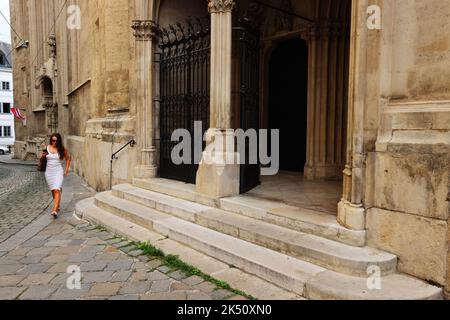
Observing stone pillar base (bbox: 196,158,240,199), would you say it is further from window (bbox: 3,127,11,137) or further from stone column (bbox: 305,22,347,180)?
window (bbox: 3,127,11,137)

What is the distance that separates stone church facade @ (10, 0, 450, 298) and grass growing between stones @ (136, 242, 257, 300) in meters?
Answer: 0.34

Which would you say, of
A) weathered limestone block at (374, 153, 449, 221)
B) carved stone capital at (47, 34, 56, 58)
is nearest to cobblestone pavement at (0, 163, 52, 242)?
weathered limestone block at (374, 153, 449, 221)

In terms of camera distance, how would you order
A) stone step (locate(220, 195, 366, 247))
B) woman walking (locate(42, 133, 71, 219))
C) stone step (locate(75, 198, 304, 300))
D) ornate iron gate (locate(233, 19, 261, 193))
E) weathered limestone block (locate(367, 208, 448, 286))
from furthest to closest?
1. woman walking (locate(42, 133, 71, 219))
2. ornate iron gate (locate(233, 19, 261, 193))
3. stone step (locate(220, 195, 366, 247))
4. stone step (locate(75, 198, 304, 300))
5. weathered limestone block (locate(367, 208, 448, 286))

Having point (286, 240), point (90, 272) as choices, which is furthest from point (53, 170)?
point (286, 240)

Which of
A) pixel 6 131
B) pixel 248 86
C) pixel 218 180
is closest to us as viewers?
pixel 218 180

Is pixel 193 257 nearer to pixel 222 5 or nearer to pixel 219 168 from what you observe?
pixel 219 168

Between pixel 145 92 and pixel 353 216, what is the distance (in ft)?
16.6

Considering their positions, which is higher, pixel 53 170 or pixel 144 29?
pixel 144 29

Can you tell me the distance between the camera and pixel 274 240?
4027 millimetres

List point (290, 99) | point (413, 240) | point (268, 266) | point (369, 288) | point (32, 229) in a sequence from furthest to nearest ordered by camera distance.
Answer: point (290, 99) < point (32, 229) < point (268, 266) < point (413, 240) < point (369, 288)

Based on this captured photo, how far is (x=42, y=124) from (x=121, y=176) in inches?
713

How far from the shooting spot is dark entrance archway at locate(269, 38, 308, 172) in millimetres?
8430

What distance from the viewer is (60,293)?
3.57 m

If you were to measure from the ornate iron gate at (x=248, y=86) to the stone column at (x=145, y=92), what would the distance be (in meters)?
2.08
